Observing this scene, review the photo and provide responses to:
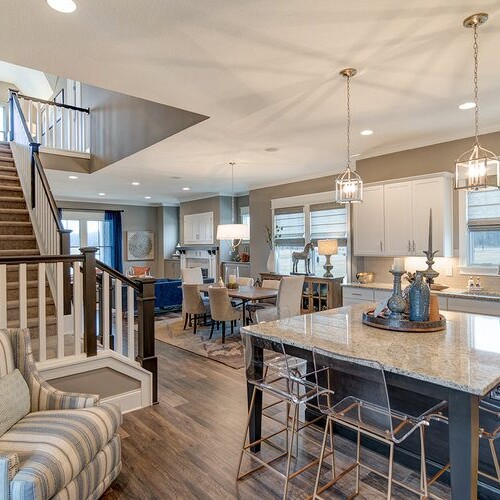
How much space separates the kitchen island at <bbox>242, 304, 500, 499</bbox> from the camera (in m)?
1.51

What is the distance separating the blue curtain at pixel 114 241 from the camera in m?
10.8

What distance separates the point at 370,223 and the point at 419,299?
305 centimetres

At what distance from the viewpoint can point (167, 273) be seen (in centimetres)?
1120

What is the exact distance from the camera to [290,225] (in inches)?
290

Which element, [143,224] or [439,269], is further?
[143,224]

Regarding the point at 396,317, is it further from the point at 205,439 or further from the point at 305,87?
the point at 305,87

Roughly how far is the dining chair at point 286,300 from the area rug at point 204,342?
22.9 inches

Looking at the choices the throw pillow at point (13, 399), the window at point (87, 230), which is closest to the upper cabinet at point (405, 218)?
the throw pillow at point (13, 399)

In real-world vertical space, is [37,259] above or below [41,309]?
above

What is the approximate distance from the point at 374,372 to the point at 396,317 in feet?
2.47

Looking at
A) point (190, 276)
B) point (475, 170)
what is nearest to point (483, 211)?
point (475, 170)

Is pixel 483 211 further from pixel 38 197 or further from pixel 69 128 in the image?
pixel 69 128

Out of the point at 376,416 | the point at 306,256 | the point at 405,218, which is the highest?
the point at 405,218

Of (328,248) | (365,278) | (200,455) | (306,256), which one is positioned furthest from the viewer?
(306,256)
